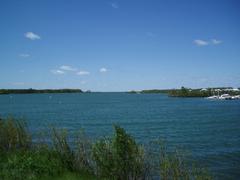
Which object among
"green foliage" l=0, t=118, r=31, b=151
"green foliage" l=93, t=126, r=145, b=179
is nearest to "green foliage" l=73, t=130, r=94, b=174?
"green foliage" l=93, t=126, r=145, b=179

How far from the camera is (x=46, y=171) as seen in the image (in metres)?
12.6

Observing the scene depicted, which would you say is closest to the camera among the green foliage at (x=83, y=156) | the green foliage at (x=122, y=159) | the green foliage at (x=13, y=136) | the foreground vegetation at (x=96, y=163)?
the foreground vegetation at (x=96, y=163)

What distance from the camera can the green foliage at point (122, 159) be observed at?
13.0 metres

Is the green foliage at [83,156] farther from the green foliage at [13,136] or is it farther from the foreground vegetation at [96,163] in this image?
the green foliage at [13,136]

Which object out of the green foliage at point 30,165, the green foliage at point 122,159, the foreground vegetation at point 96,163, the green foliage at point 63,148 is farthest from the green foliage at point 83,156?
the green foliage at point 122,159

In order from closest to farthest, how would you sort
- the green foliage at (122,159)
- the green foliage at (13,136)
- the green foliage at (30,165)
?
the green foliage at (30,165) < the green foliage at (122,159) < the green foliage at (13,136)

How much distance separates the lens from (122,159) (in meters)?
13.0

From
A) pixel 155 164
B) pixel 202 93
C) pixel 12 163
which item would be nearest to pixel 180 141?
pixel 155 164

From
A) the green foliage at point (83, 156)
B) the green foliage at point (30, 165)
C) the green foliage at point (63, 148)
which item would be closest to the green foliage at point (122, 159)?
the green foliage at point (83, 156)

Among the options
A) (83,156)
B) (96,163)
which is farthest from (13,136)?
(96,163)

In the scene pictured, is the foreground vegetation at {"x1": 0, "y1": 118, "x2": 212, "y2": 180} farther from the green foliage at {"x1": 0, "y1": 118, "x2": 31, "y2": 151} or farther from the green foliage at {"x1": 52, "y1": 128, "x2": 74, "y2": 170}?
the green foliage at {"x1": 0, "y1": 118, "x2": 31, "y2": 151}

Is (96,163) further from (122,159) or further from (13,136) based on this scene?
(13,136)

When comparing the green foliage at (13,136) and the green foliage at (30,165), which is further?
the green foliage at (13,136)

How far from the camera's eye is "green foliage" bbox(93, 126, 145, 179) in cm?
1303
